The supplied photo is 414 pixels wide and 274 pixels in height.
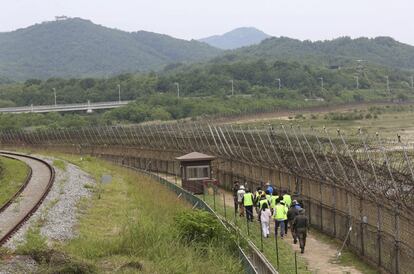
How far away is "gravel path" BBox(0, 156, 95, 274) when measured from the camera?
18344 millimetres

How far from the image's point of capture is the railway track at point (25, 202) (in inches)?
938

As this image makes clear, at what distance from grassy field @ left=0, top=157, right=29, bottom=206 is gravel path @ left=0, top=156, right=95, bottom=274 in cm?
195

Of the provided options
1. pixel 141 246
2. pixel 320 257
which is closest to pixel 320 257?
pixel 320 257

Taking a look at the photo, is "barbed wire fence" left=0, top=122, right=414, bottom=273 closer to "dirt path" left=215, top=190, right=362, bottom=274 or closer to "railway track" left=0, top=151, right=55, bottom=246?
"dirt path" left=215, top=190, right=362, bottom=274

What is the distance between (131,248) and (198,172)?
20.3 metres

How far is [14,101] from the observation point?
168 meters

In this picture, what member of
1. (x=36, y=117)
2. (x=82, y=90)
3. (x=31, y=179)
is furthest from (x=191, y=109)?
(x=31, y=179)

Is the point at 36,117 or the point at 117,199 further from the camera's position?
the point at 36,117

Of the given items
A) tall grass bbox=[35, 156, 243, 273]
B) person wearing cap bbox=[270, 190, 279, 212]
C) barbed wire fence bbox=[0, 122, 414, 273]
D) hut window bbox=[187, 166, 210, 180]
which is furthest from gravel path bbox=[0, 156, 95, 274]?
barbed wire fence bbox=[0, 122, 414, 273]

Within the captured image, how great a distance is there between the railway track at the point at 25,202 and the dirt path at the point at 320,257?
8.69 meters

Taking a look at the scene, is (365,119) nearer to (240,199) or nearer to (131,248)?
(240,199)

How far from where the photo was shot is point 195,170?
4112 cm

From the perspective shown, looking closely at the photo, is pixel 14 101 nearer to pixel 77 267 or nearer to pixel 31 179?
pixel 31 179

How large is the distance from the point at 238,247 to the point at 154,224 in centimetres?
324
